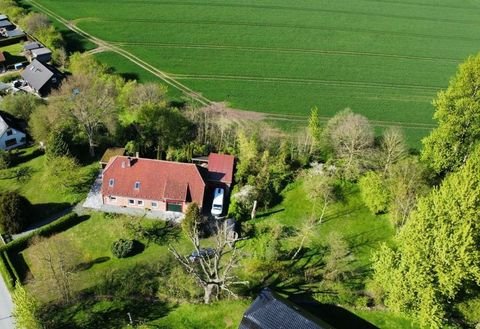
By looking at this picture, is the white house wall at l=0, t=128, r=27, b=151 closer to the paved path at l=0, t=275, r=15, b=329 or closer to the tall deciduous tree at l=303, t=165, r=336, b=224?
the paved path at l=0, t=275, r=15, b=329

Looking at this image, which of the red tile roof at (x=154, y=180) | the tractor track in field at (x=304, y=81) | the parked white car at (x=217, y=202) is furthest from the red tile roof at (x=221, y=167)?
the tractor track in field at (x=304, y=81)

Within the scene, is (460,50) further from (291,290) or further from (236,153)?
(291,290)

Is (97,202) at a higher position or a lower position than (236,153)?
lower

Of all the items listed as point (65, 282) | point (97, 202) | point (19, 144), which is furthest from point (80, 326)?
point (19, 144)

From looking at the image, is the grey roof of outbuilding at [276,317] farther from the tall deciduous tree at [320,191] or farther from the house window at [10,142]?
the house window at [10,142]

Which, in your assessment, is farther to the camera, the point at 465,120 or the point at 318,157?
the point at 318,157

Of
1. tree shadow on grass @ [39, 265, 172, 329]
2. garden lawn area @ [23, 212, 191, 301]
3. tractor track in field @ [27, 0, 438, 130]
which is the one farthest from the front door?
tractor track in field @ [27, 0, 438, 130]

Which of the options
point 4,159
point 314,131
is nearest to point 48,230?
point 4,159
